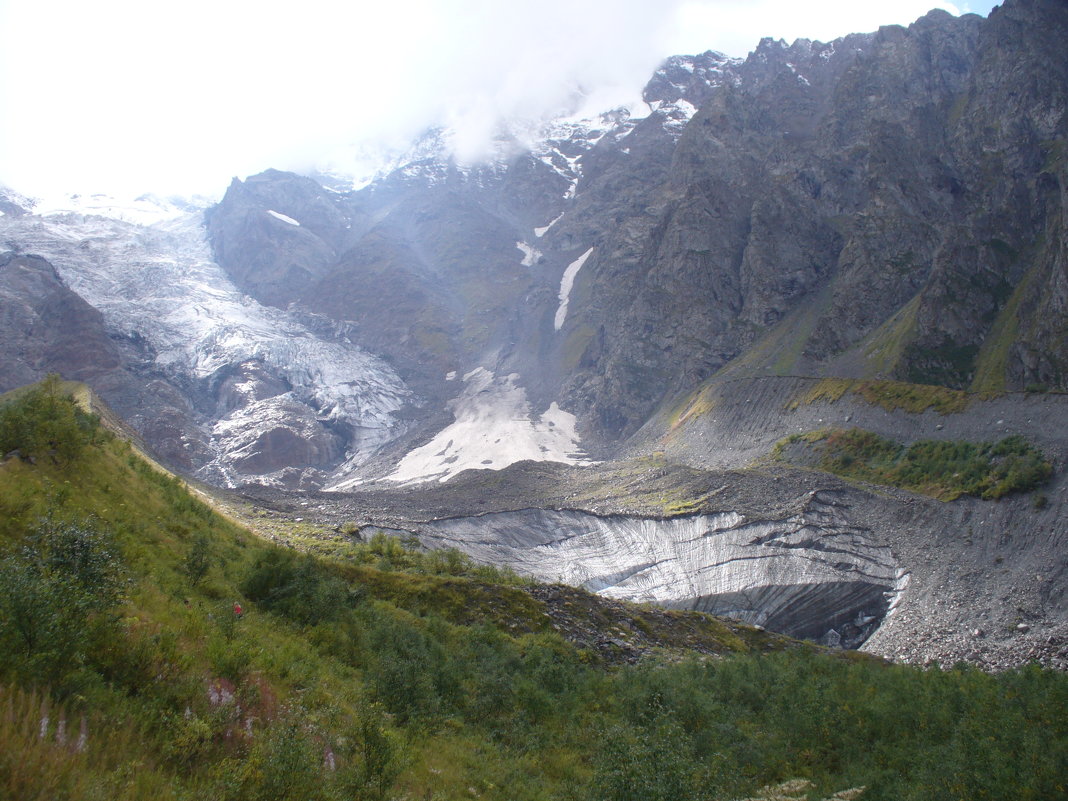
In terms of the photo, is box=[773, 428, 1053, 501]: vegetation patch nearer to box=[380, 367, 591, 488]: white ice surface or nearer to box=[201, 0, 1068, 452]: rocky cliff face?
box=[201, 0, 1068, 452]: rocky cliff face

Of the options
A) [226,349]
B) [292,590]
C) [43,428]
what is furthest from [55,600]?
[226,349]

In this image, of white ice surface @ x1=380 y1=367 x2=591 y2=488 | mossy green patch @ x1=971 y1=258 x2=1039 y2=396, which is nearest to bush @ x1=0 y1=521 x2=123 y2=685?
mossy green patch @ x1=971 y1=258 x2=1039 y2=396

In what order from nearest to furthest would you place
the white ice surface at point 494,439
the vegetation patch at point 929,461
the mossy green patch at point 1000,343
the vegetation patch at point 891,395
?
the vegetation patch at point 929,461 → the vegetation patch at point 891,395 → the mossy green patch at point 1000,343 → the white ice surface at point 494,439

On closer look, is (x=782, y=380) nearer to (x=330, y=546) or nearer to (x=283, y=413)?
(x=330, y=546)

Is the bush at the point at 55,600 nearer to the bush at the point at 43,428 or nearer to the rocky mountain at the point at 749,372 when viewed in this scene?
the bush at the point at 43,428

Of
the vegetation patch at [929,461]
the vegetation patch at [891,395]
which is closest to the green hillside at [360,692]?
the vegetation patch at [929,461]

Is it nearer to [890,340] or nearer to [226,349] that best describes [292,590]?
[890,340]

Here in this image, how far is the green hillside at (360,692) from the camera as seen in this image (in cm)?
671

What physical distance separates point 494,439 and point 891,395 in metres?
88.1

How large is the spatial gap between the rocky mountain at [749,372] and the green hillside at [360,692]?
1726 cm

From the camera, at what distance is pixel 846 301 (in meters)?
105

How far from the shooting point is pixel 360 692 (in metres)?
12.6

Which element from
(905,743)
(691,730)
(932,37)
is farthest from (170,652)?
(932,37)

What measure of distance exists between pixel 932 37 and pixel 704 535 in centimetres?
16323
